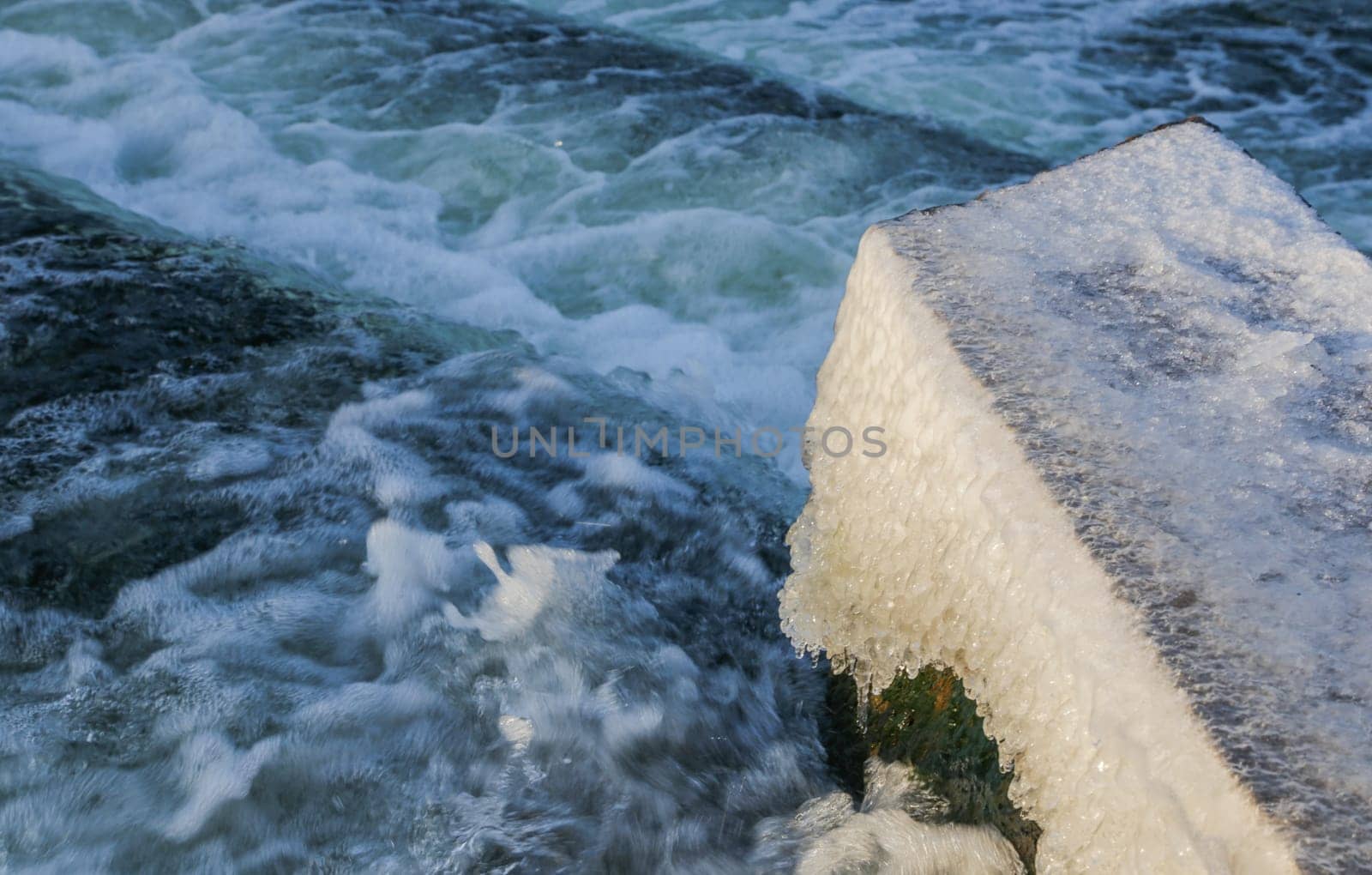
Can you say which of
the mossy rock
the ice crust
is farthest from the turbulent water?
the ice crust

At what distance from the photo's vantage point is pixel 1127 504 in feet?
4.63

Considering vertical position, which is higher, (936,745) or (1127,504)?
(1127,504)

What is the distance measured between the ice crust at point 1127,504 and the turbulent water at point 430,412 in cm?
47

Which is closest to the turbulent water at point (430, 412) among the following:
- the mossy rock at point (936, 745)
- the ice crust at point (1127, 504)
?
the mossy rock at point (936, 745)

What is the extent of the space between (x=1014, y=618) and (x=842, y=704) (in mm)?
716

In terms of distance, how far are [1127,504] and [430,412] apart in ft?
7.19

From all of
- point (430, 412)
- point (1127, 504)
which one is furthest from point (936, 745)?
point (430, 412)

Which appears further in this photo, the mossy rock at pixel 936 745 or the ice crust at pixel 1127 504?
the mossy rock at pixel 936 745

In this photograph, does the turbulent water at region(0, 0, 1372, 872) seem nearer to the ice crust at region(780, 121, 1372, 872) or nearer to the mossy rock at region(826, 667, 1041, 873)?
the mossy rock at region(826, 667, 1041, 873)

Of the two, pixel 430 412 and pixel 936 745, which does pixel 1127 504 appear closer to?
pixel 936 745

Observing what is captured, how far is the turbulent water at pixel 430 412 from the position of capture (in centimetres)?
209

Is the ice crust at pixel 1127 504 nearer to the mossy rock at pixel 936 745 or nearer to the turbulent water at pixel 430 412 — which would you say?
the mossy rock at pixel 936 745

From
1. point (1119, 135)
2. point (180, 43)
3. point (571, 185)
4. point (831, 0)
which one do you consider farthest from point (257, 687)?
point (831, 0)

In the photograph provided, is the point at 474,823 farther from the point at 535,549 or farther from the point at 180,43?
the point at 180,43
